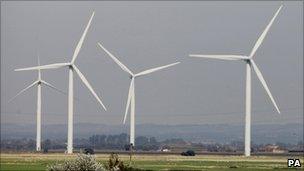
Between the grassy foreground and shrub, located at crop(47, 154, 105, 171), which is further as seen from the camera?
the grassy foreground

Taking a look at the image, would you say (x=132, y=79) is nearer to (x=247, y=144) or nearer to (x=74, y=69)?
(x=74, y=69)

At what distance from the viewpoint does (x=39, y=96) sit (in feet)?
504

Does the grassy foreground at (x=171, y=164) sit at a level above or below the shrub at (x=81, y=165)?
above

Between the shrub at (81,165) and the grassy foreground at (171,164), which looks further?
the grassy foreground at (171,164)

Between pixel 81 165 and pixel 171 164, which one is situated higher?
pixel 171 164

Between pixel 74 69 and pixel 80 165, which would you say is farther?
pixel 74 69

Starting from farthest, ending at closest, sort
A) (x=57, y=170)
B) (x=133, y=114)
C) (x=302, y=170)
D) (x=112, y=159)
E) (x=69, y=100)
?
(x=133, y=114), (x=69, y=100), (x=302, y=170), (x=112, y=159), (x=57, y=170)

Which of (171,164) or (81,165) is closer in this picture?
(81,165)

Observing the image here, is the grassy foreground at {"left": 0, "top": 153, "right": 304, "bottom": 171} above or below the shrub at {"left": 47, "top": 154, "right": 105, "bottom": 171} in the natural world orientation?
above

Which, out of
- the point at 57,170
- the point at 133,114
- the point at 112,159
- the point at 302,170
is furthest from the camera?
the point at 133,114

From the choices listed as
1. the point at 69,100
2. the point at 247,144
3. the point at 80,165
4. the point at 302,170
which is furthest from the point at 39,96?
the point at 80,165

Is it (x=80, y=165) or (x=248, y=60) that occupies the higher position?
(x=248, y=60)

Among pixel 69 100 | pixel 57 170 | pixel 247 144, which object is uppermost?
pixel 69 100

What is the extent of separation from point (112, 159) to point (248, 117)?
66725mm
